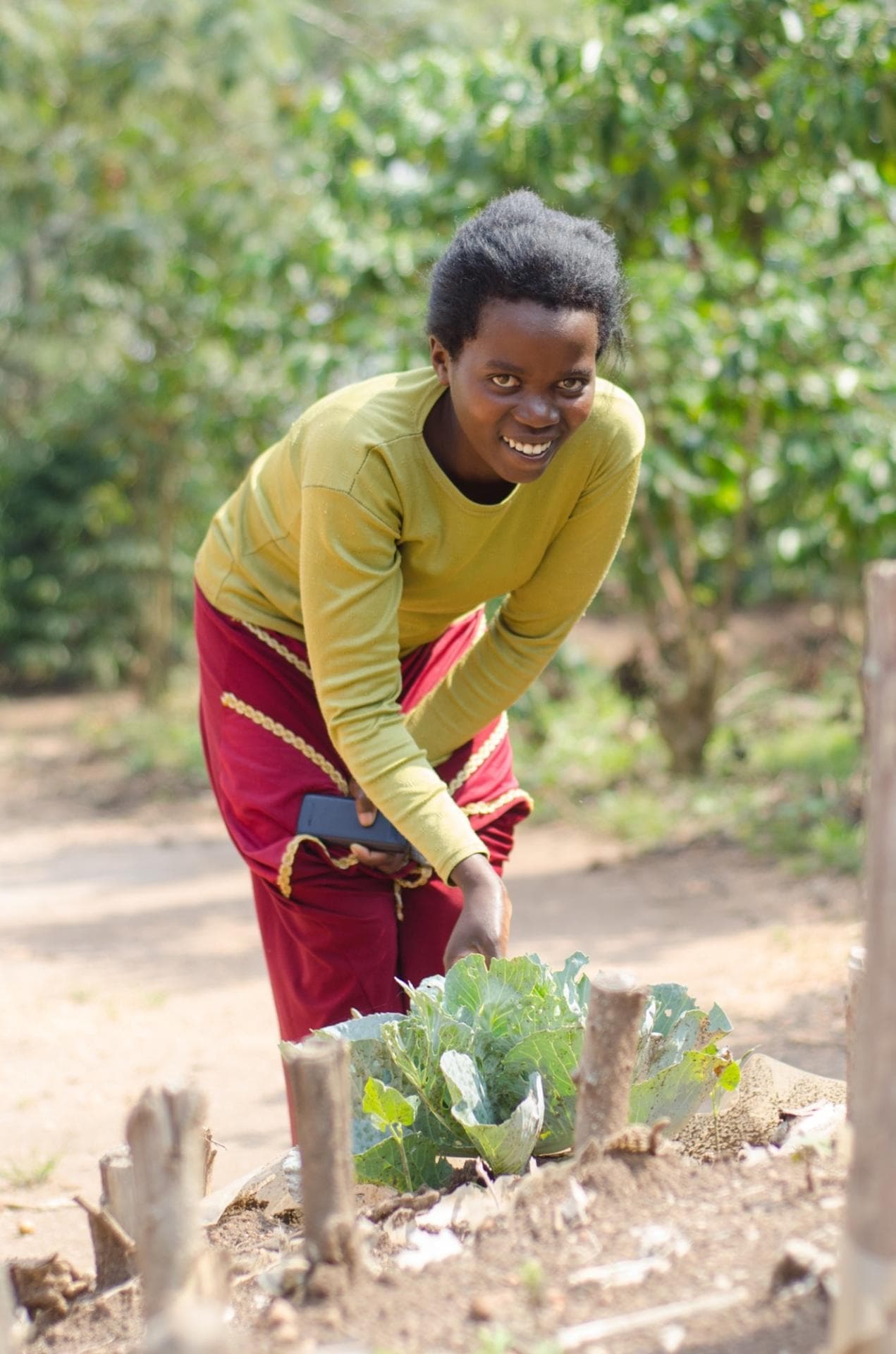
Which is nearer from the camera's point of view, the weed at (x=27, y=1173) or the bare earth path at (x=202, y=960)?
the weed at (x=27, y=1173)

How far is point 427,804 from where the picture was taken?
2.35 meters

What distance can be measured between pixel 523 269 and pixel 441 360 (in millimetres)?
252

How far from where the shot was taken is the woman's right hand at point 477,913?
231 centimetres

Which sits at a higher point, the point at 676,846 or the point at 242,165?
the point at 242,165

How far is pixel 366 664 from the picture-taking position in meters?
2.40

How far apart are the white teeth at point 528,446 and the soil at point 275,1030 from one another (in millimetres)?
1044

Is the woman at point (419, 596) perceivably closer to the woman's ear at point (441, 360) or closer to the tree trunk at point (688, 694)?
the woman's ear at point (441, 360)

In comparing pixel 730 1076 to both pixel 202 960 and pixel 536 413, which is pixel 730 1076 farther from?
pixel 202 960

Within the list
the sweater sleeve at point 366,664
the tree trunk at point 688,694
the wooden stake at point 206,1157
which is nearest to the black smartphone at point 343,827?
the sweater sleeve at point 366,664

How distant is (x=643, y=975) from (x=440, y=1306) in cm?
301

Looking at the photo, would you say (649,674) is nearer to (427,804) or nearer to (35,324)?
(427,804)

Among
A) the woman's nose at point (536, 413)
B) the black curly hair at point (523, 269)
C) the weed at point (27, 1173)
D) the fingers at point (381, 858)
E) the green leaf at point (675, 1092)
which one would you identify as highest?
the black curly hair at point (523, 269)

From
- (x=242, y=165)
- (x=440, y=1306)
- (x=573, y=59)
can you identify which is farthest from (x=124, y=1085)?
(x=242, y=165)

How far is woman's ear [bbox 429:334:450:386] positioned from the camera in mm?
2371
